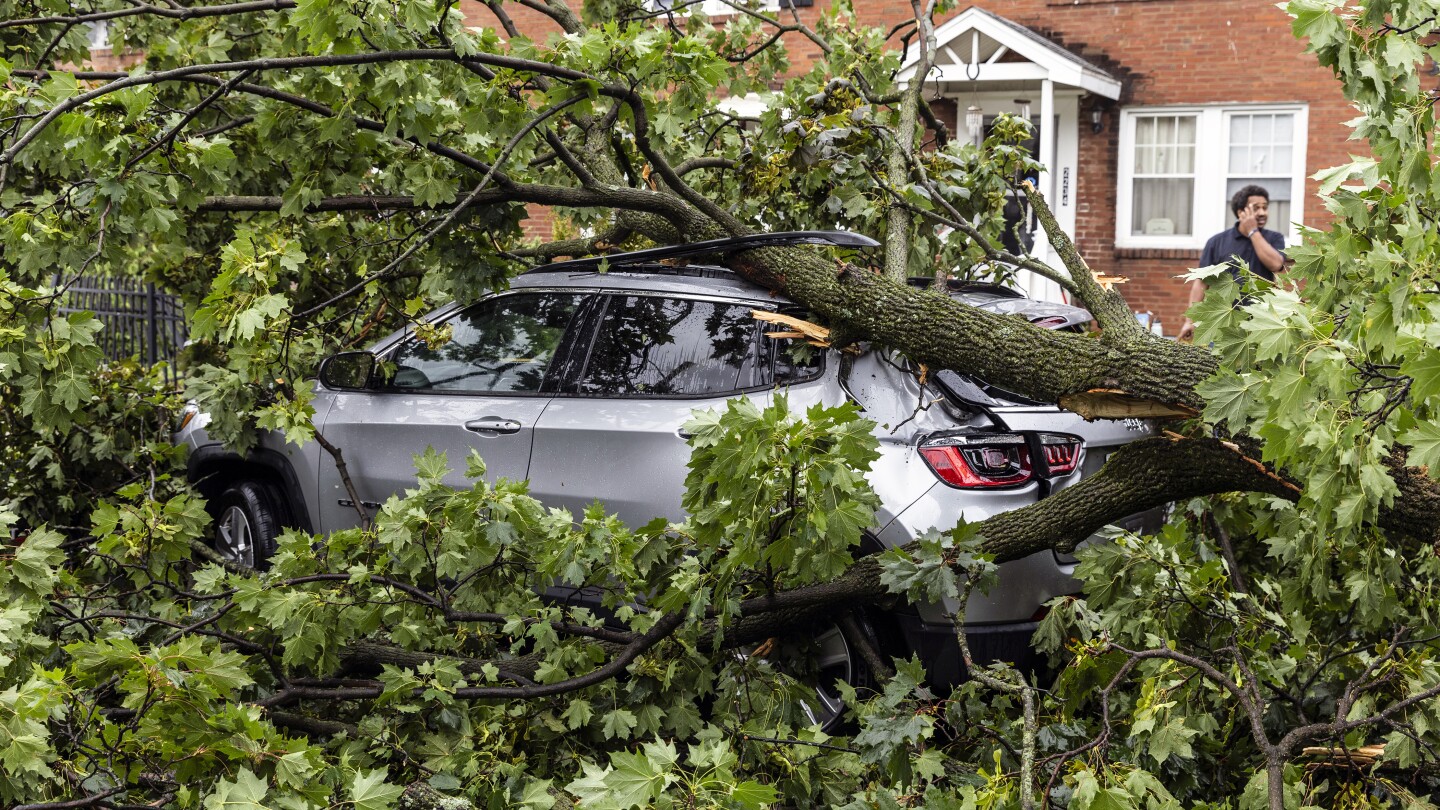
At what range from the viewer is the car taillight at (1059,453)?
4.55 meters

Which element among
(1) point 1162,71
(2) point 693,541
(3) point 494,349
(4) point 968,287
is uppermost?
(1) point 1162,71

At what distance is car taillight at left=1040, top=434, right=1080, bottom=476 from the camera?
4.55m

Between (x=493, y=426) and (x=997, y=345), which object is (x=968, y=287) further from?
(x=493, y=426)

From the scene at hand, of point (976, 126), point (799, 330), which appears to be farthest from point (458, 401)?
point (976, 126)

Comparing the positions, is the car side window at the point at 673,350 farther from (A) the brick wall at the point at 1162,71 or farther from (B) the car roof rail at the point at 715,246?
(A) the brick wall at the point at 1162,71

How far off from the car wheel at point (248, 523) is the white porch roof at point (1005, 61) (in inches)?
381

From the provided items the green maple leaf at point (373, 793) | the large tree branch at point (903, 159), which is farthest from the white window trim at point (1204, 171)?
the green maple leaf at point (373, 793)

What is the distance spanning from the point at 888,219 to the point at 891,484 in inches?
66.4

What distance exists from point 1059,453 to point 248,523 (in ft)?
12.7

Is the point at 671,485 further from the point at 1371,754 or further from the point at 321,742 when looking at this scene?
the point at 1371,754

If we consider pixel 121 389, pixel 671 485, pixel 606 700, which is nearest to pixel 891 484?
pixel 671 485

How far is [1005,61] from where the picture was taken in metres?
15.9

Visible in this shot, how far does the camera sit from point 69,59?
7.00 metres

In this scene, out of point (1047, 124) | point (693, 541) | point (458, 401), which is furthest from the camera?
point (1047, 124)
